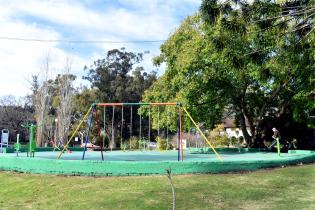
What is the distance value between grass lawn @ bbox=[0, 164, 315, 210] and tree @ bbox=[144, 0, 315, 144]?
4.41 metres

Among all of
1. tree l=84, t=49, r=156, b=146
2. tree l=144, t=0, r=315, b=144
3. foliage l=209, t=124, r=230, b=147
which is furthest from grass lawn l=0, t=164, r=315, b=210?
tree l=84, t=49, r=156, b=146

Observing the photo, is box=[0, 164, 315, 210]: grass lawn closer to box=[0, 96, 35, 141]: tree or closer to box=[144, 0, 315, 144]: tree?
box=[144, 0, 315, 144]: tree

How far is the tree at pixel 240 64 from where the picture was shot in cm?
1194

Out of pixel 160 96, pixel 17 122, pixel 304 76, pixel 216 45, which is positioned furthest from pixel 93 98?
pixel 216 45

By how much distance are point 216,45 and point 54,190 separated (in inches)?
263

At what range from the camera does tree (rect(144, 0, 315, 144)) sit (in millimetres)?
11938

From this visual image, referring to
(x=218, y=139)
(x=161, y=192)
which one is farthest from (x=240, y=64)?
(x=218, y=139)

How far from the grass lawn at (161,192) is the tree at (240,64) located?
4413mm

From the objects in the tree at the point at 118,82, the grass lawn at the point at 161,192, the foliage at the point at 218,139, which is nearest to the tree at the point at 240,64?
the foliage at the point at 218,139

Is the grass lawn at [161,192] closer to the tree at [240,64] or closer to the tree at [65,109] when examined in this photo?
the tree at [240,64]

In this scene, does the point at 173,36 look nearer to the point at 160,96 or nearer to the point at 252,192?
the point at 160,96

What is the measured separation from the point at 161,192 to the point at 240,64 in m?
6.29

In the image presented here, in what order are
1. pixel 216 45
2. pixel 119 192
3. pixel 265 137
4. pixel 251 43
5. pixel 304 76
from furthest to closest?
pixel 265 137, pixel 304 76, pixel 251 43, pixel 216 45, pixel 119 192

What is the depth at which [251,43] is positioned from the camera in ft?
61.4
